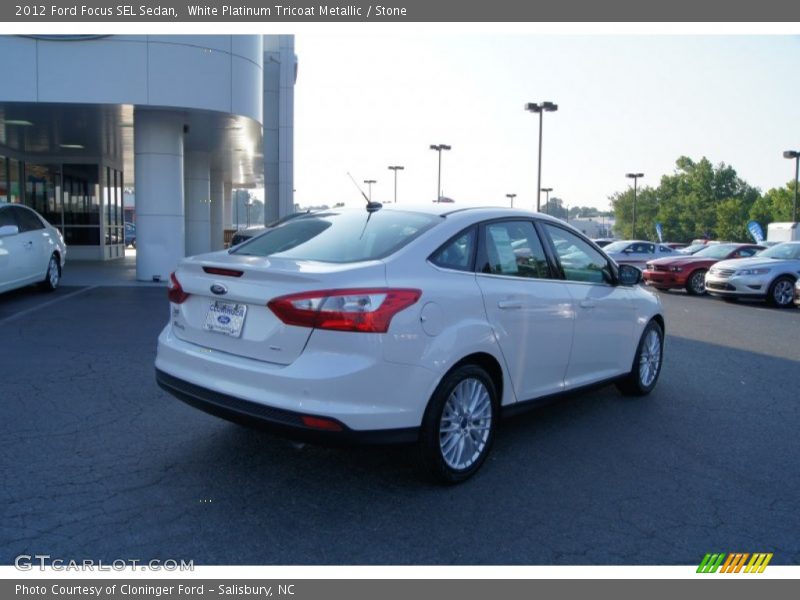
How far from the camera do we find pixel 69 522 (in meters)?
3.75

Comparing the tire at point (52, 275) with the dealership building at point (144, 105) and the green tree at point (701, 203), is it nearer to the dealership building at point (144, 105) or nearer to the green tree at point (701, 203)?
the dealership building at point (144, 105)

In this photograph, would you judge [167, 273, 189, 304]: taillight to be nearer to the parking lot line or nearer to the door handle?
the door handle

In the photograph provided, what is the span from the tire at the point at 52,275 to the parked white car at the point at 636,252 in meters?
17.2

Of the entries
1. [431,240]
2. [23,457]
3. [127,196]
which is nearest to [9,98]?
[23,457]

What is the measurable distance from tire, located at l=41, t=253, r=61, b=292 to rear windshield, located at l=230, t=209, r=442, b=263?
9546mm

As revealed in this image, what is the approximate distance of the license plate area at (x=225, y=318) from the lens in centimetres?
410

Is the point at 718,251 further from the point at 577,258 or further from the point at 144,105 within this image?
the point at 577,258

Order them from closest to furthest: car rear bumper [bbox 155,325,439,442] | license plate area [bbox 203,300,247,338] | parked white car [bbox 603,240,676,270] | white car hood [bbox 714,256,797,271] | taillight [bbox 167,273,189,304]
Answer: car rear bumper [bbox 155,325,439,442]
license plate area [bbox 203,300,247,338]
taillight [bbox 167,273,189,304]
white car hood [bbox 714,256,797,271]
parked white car [bbox 603,240,676,270]

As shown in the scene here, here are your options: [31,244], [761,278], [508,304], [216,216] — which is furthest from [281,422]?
[216,216]

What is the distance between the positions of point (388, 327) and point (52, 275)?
11.4 meters

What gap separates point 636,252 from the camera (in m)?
24.9

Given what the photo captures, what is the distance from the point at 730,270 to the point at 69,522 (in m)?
16.0

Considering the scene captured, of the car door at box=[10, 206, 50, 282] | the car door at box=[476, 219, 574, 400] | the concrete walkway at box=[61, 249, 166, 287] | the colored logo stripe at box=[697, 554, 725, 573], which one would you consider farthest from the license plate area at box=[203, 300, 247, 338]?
the concrete walkway at box=[61, 249, 166, 287]

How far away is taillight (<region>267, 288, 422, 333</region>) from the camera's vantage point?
377 centimetres
